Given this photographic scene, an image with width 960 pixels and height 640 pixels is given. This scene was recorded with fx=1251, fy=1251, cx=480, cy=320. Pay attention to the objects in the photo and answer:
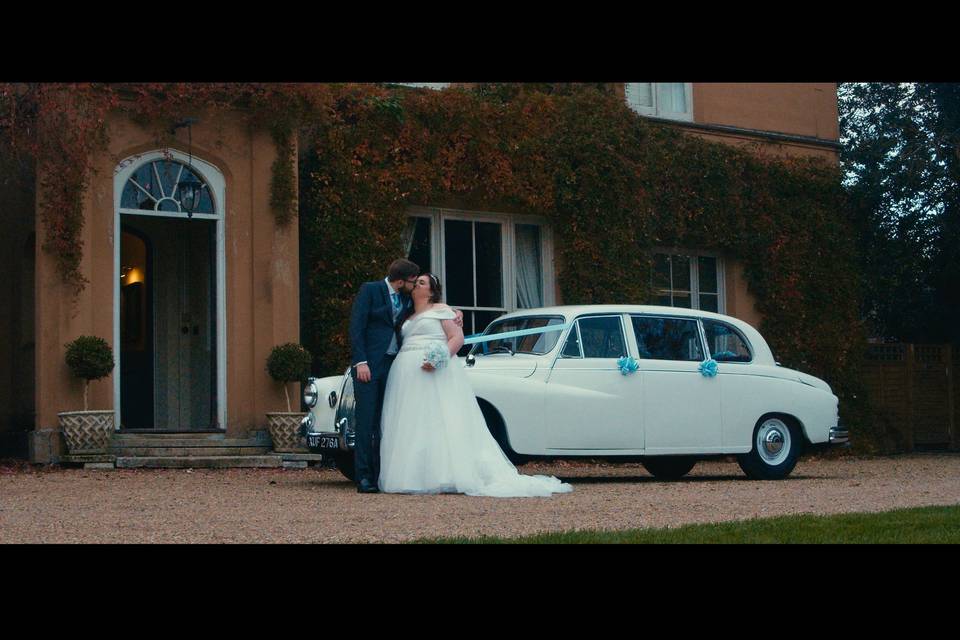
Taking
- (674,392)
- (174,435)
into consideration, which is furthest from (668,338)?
(174,435)

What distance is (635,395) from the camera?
11.5m

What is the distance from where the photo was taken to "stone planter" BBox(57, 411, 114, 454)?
12555mm

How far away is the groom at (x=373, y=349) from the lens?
32.5 ft

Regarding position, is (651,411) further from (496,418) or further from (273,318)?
(273,318)

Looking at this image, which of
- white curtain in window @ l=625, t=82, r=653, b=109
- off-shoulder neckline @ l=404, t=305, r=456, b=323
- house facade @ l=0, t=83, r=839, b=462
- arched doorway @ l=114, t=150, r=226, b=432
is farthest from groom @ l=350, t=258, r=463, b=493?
white curtain in window @ l=625, t=82, r=653, b=109

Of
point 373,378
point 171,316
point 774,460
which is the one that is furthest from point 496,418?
point 171,316

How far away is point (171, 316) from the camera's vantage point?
1531 centimetres

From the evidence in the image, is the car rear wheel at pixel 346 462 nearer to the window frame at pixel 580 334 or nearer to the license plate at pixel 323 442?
the license plate at pixel 323 442

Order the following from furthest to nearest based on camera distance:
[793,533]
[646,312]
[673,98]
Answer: [673,98] < [646,312] < [793,533]

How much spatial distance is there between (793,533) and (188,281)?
33.6ft

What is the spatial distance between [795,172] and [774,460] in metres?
7.54

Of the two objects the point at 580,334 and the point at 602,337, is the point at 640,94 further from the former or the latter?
the point at 580,334

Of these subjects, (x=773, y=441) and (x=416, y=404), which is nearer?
(x=416, y=404)

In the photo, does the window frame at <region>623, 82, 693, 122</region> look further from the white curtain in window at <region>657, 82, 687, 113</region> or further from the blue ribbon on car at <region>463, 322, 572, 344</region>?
the blue ribbon on car at <region>463, 322, 572, 344</region>
